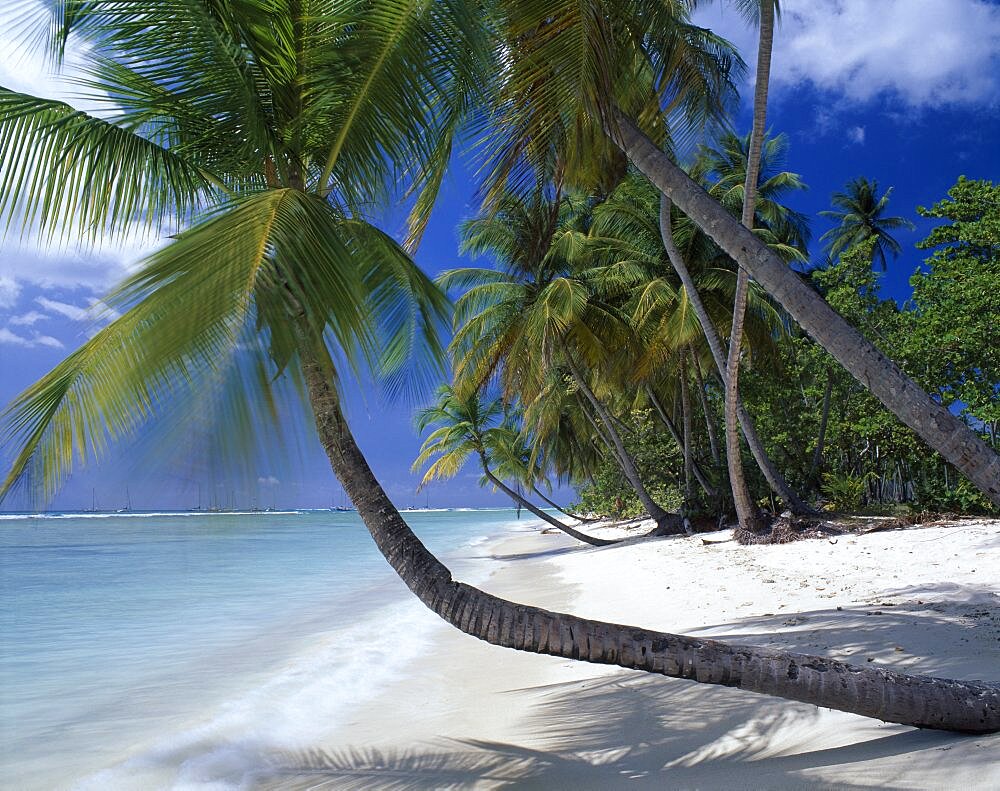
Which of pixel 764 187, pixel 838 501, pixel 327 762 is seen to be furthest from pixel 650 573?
pixel 764 187

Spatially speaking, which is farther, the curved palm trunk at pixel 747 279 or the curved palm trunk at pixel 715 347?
the curved palm trunk at pixel 715 347

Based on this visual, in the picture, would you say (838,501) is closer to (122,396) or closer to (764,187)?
(764,187)

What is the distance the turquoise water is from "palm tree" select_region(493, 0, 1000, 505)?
2.95 metres

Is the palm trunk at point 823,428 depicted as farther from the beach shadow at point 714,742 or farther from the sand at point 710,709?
the beach shadow at point 714,742

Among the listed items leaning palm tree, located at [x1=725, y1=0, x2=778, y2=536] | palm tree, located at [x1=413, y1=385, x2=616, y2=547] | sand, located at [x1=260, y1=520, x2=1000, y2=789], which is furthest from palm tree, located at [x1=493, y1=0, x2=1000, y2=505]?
palm tree, located at [x1=413, y1=385, x2=616, y2=547]

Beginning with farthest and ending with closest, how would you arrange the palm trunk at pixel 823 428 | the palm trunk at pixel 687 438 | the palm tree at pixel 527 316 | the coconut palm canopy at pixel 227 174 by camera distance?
the palm trunk at pixel 687 438, the palm trunk at pixel 823 428, the palm tree at pixel 527 316, the coconut palm canopy at pixel 227 174

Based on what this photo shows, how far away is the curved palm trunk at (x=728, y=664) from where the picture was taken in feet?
8.84

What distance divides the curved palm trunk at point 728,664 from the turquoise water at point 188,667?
0.97m

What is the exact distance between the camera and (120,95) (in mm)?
3773

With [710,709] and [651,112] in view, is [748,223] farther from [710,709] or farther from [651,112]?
[710,709]

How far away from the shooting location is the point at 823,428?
15.3 meters

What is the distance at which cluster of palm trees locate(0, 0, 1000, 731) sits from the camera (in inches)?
97.7

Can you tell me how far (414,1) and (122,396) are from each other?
224 centimetres

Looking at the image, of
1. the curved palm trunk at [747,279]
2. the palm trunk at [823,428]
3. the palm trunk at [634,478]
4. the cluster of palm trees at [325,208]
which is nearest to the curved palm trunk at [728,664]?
the cluster of palm trees at [325,208]
